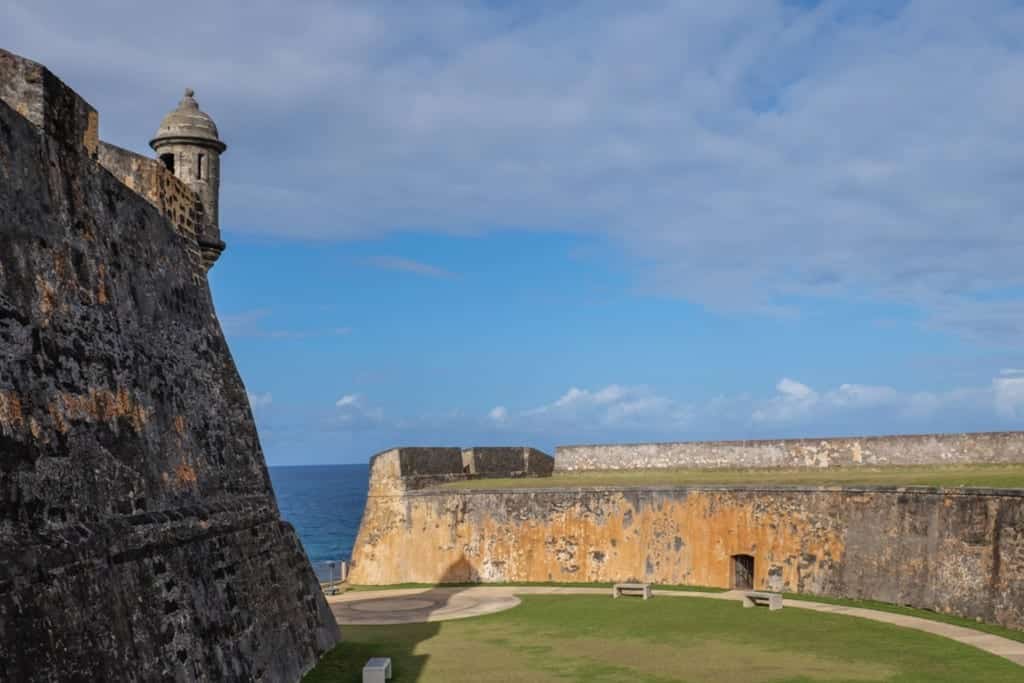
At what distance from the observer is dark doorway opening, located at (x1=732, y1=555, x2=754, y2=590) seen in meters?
25.8

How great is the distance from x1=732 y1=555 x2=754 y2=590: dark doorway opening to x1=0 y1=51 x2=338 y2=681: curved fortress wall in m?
13.0

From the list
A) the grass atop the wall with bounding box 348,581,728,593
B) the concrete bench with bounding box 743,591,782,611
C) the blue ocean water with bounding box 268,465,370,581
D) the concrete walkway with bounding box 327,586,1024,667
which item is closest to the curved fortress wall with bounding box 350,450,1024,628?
the grass atop the wall with bounding box 348,581,728,593

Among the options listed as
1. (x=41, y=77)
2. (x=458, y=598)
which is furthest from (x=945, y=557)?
(x=41, y=77)

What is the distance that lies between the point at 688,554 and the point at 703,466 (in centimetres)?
636

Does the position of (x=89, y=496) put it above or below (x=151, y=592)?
above

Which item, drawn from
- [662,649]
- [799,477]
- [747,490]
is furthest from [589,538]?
[662,649]

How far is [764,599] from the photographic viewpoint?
22.4 meters

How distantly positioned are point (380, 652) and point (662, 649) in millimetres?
4667

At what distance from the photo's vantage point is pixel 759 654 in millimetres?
16625

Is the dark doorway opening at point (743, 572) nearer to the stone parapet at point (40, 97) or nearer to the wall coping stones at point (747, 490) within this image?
the wall coping stones at point (747, 490)

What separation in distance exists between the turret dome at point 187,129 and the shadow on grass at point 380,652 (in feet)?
30.5

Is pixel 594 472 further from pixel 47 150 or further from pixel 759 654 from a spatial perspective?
pixel 47 150

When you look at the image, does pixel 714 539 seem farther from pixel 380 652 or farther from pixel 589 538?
pixel 380 652

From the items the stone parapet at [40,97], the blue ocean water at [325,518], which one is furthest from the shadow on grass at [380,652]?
the blue ocean water at [325,518]
